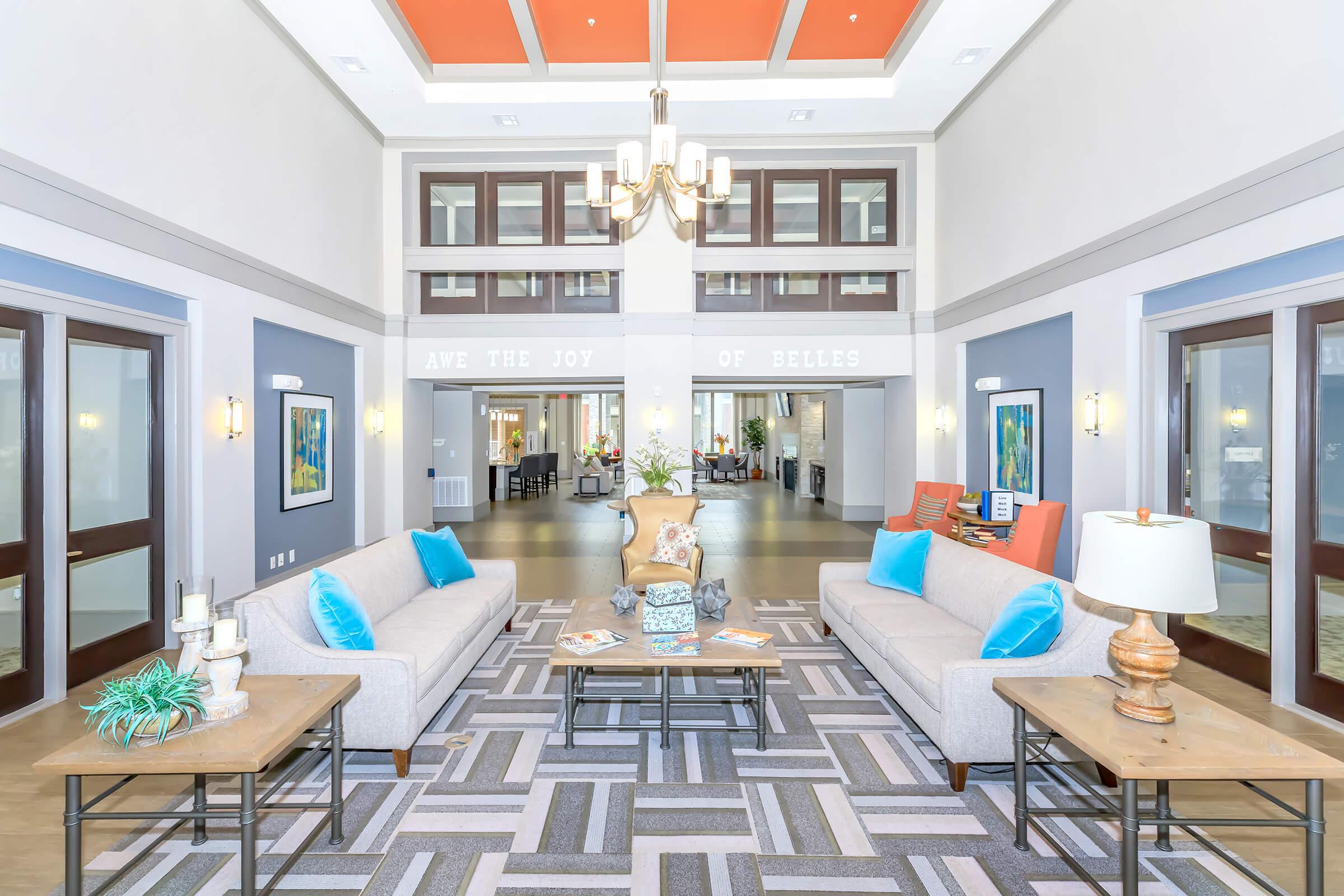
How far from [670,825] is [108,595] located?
430cm

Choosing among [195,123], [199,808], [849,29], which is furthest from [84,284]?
[849,29]

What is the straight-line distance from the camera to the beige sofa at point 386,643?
306cm

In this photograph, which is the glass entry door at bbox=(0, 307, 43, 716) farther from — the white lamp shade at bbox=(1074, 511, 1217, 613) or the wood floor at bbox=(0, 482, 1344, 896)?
the white lamp shade at bbox=(1074, 511, 1217, 613)

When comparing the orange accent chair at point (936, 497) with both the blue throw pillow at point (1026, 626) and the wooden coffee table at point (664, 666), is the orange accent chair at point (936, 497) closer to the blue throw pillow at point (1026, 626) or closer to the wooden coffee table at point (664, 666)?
the blue throw pillow at point (1026, 626)

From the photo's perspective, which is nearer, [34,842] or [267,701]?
[267,701]

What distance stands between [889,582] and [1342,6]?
4.03 m

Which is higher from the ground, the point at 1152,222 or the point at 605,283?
the point at 605,283

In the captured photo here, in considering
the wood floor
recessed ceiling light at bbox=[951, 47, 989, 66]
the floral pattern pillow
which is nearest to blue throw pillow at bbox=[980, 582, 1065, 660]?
the wood floor

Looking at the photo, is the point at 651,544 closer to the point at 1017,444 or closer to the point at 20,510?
the point at 1017,444

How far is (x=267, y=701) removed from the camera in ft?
7.93

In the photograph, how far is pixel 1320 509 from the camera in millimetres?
3688

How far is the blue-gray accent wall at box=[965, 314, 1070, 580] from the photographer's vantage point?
6.02 meters

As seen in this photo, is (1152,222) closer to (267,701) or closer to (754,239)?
(754,239)

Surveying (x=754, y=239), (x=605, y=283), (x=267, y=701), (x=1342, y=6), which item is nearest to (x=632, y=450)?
(x=605, y=283)
